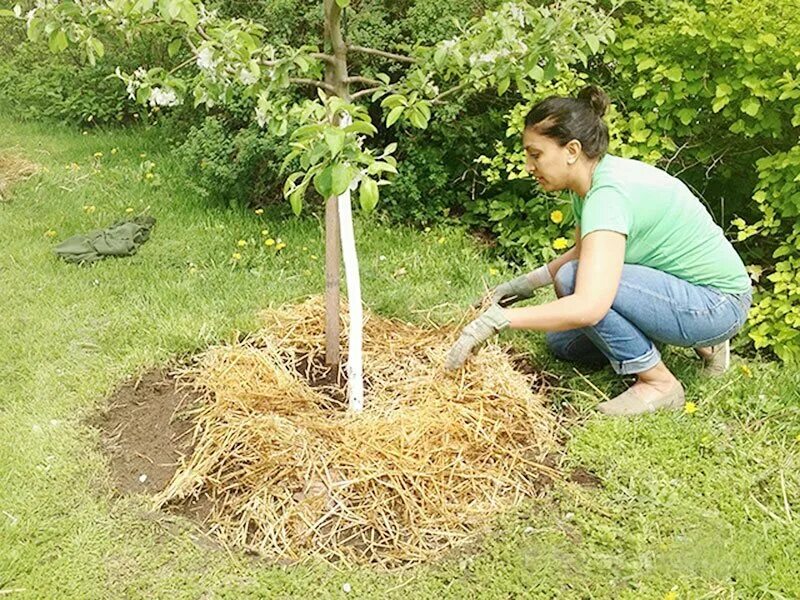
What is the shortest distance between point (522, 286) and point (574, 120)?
769 millimetres

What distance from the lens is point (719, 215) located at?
13.4ft

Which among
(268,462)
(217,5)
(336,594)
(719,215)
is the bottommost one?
(336,594)

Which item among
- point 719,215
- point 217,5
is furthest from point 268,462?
point 217,5

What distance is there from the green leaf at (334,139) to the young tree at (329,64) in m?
0.05

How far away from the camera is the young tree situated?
206cm

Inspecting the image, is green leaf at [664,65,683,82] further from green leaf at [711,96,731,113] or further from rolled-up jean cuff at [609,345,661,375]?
rolled-up jean cuff at [609,345,661,375]

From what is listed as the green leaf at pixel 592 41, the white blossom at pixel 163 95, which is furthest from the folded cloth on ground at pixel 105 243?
the green leaf at pixel 592 41

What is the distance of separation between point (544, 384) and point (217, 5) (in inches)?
121

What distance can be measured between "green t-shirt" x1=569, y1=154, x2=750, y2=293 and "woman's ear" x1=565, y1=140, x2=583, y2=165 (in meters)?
0.09

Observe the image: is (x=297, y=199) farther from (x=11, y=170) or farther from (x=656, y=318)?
(x=11, y=170)

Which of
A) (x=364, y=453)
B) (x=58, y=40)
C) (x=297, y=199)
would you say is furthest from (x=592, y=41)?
(x=58, y=40)

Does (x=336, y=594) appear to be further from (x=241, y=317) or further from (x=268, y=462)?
(x=241, y=317)

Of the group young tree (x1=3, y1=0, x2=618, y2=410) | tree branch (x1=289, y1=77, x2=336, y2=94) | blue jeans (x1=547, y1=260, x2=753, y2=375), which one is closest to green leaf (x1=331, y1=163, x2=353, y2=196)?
young tree (x1=3, y1=0, x2=618, y2=410)

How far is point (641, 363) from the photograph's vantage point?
2.83 metres
